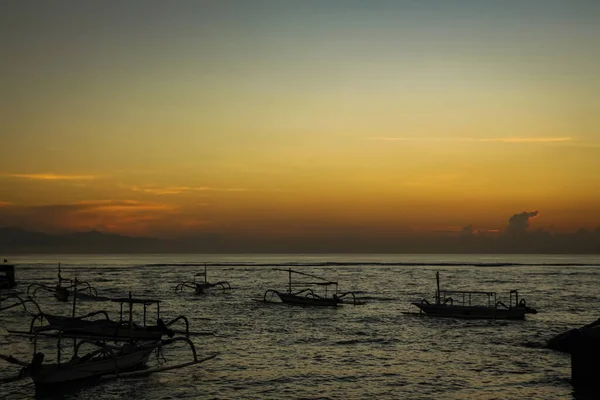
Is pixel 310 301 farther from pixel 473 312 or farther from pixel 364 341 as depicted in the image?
pixel 364 341

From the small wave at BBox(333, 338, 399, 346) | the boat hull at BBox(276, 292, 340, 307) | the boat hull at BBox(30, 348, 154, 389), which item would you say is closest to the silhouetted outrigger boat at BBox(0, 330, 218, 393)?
the boat hull at BBox(30, 348, 154, 389)

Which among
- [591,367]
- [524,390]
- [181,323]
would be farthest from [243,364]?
[181,323]

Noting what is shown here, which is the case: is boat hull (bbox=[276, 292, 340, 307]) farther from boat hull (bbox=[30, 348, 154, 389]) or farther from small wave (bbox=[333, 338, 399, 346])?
boat hull (bbox=[30, 348, 154, 389])

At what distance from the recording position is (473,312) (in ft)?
192

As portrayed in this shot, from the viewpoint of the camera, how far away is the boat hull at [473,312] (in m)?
57.6

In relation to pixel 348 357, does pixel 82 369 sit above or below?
above

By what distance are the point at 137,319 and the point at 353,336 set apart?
2255 centimetres

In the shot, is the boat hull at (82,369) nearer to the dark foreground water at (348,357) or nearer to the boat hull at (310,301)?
the dark foreground water at (348,357)

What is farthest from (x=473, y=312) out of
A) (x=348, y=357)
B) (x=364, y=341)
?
(x=348, y=357)

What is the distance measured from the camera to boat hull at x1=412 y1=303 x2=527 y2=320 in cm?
5762

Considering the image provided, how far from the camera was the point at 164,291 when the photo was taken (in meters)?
96.9

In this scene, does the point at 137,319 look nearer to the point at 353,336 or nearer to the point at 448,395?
the point at 353,336

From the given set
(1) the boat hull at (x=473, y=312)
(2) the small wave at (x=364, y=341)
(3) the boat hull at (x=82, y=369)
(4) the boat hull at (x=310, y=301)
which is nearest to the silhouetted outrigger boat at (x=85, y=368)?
(3) the boat hull at (x=82, y=369)

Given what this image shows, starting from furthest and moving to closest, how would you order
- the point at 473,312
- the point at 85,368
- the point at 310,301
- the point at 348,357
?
the point at 310,301, the point at 473,312, the point at 348,357, the point at 85,368
